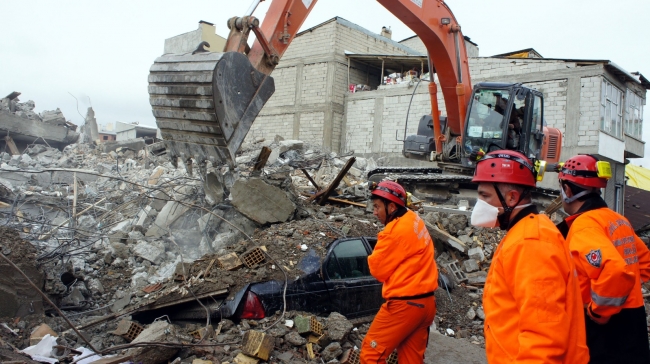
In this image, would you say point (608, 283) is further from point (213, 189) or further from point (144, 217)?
point (144, 217)

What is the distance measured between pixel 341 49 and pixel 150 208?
644 inches

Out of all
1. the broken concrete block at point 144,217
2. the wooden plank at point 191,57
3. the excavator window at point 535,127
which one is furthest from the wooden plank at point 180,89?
the excavator window at point 535,127

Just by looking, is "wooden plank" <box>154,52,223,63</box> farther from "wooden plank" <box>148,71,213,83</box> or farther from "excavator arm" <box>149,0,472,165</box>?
"wooden plank" <box>148,71,213,83</box>

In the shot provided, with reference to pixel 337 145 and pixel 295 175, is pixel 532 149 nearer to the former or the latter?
pixel 295 175

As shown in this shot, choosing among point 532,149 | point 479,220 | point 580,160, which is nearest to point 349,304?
point 580,160

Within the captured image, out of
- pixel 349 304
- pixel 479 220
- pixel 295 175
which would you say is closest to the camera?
pixel 479 220

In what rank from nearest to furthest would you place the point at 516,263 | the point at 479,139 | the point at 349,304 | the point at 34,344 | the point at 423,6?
1. the point at 516,263
2. the point at 34,344
3. the point at 349,304
4. the point at 423,6
5. the point at 479,139

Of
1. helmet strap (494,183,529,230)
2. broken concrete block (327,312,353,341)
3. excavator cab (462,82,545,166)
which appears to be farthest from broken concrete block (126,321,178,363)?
excavator cab (462,82,545,166)

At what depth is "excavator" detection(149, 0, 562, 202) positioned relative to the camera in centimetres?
493

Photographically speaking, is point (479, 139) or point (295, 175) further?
point (295, 175)

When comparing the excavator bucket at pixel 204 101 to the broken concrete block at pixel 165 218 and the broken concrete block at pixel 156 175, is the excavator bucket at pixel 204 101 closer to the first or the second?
the broken concrete block at pixel 165 218

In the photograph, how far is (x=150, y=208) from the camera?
968 cm

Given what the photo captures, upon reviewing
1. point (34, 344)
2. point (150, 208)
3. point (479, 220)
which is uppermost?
point (479, 220)

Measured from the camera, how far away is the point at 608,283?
2.99 metres
